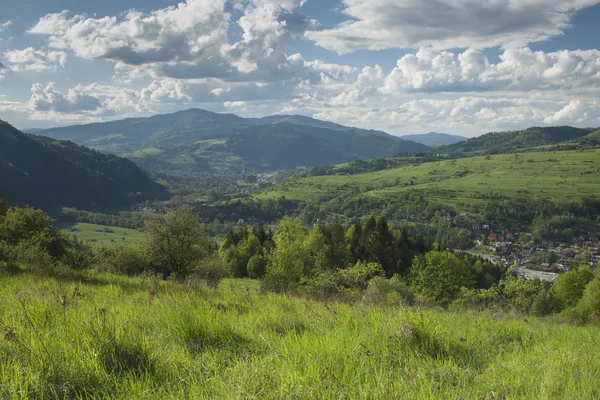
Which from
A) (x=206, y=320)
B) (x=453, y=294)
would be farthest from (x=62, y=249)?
(x=453, y=294)

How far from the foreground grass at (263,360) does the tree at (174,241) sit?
24565mm

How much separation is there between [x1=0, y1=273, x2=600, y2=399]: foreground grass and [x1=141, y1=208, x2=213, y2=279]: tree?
24565mm

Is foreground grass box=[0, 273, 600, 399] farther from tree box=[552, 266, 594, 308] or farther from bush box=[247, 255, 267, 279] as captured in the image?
tree box=[552, 266, 594, 308]

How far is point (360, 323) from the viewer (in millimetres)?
4859

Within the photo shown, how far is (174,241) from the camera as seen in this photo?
29031 millimetres

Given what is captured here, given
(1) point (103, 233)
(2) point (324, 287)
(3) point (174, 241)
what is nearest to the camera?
(2) point (324, 287)

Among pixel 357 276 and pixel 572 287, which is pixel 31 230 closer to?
pixel 357 276

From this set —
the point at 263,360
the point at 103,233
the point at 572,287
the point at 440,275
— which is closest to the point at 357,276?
the point at 263,360

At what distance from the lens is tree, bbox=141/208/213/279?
28.8 m

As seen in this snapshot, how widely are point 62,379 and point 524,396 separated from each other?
3.61 m

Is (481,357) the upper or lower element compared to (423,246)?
upper

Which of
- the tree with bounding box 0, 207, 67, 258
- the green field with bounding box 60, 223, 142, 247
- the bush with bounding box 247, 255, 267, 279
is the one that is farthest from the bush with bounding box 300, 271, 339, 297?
the green field with bounding box 60, 223, 142, 247

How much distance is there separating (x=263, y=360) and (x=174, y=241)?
1083 inches

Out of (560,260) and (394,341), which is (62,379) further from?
(560,260)
